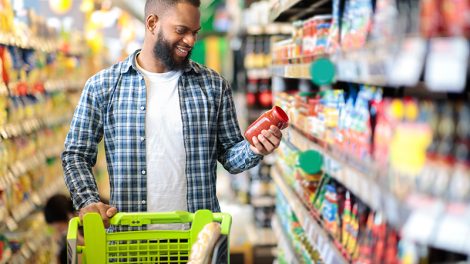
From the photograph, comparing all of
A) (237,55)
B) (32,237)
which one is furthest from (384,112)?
(237,55)

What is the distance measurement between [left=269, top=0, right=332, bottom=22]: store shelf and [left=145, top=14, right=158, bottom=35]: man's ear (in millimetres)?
706

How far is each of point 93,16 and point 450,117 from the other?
10185 mm

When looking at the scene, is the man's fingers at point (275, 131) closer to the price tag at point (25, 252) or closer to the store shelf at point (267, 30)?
the price tag at point (25, 252)

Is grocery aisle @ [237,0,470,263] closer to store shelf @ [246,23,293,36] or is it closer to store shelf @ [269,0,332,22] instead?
store shelf @ [269,0,332,22]

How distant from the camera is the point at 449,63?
53.7 inches

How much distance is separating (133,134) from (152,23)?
0.49 m

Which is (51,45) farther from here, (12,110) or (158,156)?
(158,156)

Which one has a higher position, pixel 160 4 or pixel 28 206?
pixel 160 4

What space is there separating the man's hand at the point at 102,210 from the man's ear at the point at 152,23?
836 mm

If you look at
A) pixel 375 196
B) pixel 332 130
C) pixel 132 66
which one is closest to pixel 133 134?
pixel 132 66

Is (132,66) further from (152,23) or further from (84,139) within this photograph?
(84,139)

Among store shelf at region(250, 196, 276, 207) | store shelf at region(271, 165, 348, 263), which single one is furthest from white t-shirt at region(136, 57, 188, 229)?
store shelf at region(250, 196, 276, 207)

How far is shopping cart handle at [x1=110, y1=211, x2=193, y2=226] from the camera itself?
260 centimetres

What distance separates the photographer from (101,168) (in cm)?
1088
